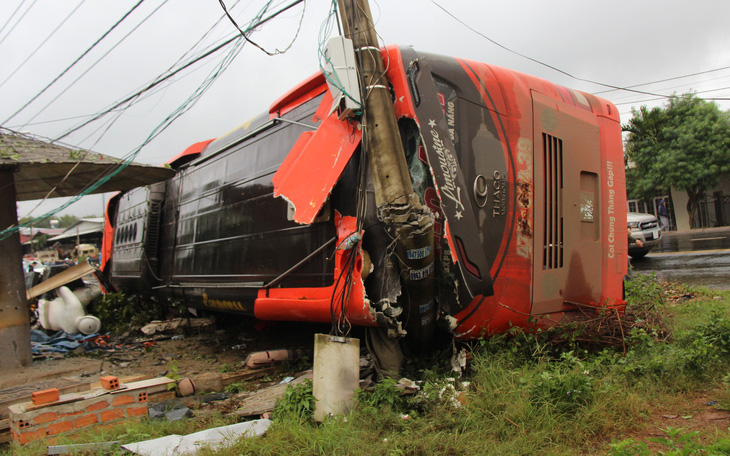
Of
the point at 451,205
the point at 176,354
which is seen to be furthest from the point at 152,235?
the point at 451,205

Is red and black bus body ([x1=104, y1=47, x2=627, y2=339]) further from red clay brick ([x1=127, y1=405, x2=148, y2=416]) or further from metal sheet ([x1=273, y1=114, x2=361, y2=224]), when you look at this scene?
red clay brick ([x1=127, y1=405, x2=148, y2=416])

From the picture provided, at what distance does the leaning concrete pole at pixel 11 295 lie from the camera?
652 cm

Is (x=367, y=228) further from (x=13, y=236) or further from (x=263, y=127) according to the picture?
(x=13, y=236)

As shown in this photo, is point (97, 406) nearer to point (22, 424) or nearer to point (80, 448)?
point (22, 424)

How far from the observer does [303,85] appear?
526 centimetres

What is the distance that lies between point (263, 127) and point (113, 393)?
132 inches

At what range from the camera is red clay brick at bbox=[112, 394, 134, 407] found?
432 centimetres

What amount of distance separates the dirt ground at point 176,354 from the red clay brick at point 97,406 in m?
Result: 1.77

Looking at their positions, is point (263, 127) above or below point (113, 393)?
above

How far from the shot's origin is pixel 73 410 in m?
4.11

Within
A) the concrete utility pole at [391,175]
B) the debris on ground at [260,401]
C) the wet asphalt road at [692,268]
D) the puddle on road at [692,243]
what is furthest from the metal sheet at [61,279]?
the puddle on road at [692,243]

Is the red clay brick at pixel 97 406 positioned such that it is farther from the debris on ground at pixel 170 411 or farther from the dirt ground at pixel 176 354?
the dirt ground at pixel 176 354

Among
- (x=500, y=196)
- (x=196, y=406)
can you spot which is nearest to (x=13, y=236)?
(x=196, y=406)

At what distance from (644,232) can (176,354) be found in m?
12.2
